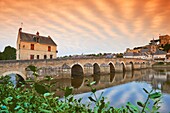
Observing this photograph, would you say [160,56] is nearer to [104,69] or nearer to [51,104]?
[104,69]

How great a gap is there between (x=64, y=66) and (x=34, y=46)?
4746mm

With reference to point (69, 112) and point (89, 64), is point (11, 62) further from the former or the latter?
point (69, 112)

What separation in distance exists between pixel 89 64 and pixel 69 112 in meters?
24.0

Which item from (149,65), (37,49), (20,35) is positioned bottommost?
(149,65)

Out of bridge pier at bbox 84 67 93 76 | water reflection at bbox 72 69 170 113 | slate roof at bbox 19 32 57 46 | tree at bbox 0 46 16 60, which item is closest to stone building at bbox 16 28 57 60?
slate roof at bbox 19 32 57 46

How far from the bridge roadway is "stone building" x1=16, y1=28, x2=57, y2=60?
367 cm

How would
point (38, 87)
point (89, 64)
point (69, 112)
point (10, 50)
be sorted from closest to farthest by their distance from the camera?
point (38, 87)
point (69, 112)
point (89, 64)
point (10, 50)

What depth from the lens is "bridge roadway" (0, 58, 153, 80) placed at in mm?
15789

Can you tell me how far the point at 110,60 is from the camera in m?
30.2

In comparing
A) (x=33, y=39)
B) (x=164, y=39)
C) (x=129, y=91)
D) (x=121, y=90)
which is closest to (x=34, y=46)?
(x=33, y=39)

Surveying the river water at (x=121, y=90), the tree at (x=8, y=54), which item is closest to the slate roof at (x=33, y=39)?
the river water at (x=121, y=90)

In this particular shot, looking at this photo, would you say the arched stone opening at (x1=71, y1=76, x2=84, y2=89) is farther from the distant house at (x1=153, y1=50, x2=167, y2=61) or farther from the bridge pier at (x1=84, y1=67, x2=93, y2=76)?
the distant house at (x1=153, y1=50, x2=167, y2=61)

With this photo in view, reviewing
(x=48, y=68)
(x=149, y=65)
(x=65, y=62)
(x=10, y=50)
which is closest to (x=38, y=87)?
(x=48, y=68)

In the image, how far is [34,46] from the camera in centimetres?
2231
